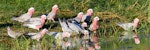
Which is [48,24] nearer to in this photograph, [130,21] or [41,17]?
[41,17]

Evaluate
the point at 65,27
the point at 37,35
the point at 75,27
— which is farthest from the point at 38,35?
the point at 75,27

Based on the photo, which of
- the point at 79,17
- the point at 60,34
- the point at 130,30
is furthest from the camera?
the point at 79,17

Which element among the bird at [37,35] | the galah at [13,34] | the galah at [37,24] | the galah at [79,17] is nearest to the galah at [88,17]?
the galah at [79,17]

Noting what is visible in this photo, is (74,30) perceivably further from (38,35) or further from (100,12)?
(100,12)

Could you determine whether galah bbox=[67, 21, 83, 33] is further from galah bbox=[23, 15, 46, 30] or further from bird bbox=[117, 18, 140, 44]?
bird bbox=[117, 18, 140, 44]

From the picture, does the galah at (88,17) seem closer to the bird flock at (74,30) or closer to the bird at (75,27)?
the bird flock at (74,30)

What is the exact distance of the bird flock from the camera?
513 inches

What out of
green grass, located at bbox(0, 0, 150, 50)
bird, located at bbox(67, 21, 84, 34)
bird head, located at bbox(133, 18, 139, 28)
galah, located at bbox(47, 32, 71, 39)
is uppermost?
galah, located at bbox(47, 32, 71, 39)

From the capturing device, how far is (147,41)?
1329 centimetres

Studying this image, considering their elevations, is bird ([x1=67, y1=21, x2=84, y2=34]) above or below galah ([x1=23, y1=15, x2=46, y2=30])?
above

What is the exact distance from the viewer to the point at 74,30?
14.0 metres

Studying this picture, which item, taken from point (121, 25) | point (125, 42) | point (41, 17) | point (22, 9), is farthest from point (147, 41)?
point (22, 9)

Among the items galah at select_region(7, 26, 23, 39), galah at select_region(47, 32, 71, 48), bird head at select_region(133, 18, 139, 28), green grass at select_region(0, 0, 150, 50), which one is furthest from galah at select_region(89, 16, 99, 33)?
galah at select_region(7, 26, 23, 39)

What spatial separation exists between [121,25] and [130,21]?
2.16 ft
